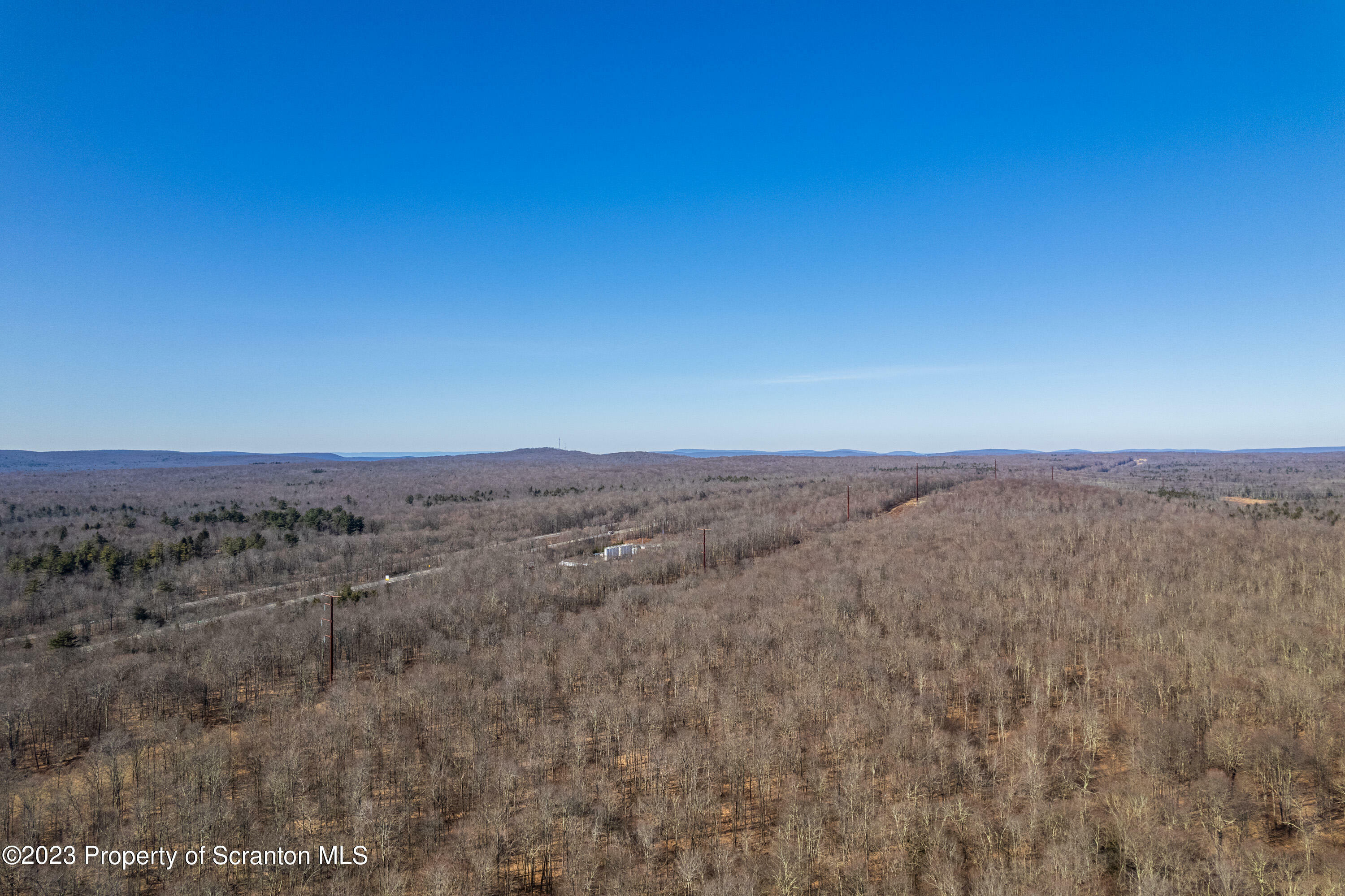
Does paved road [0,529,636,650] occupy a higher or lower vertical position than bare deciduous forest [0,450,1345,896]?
lower

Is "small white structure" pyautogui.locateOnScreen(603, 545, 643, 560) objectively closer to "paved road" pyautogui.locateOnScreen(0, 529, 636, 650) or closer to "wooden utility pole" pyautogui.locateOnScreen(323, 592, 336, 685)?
"paved road" pyautogui.locateOnScreen(0, 529, 636, 650)

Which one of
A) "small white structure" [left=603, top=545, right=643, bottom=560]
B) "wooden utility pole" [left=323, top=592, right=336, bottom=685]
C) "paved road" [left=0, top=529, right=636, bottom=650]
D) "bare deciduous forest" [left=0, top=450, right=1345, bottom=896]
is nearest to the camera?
"bare deciduous forest" [left=0, top=450, right=1345, bottom=896]

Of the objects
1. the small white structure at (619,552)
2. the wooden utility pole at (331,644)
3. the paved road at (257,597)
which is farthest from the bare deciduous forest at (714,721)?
the small white structure at (619,552)

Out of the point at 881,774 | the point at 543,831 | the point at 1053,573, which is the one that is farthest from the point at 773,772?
the point at 1053,573

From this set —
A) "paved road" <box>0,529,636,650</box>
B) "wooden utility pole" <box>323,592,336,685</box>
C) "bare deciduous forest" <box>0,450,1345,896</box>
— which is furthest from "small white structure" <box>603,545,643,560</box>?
"wooden utility pole" <box>323,592,336,685</box>

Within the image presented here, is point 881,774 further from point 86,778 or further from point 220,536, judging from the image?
point 220,536

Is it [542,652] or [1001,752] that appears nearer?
[1001,752]

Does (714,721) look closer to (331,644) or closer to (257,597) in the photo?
(331,644)
